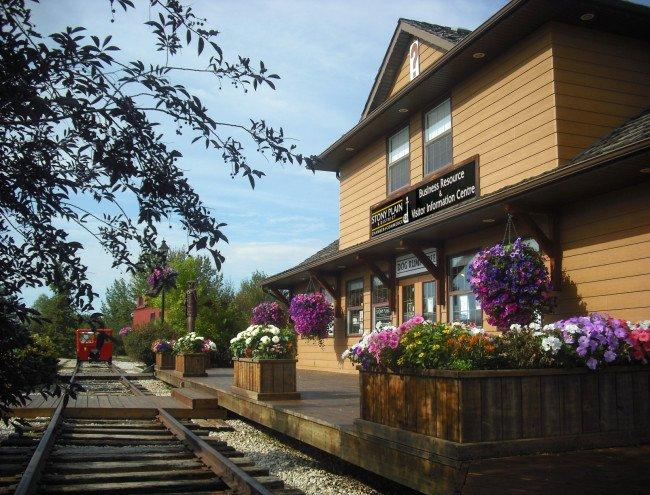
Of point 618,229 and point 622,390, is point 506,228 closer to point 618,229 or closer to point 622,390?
point 618,229

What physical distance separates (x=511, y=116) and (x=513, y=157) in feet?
2.30

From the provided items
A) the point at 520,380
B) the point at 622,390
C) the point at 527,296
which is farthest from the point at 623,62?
the point at 520,380

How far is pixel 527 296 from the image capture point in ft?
29.2

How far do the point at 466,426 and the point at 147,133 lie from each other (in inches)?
125

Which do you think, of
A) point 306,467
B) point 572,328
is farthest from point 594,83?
point 306,467

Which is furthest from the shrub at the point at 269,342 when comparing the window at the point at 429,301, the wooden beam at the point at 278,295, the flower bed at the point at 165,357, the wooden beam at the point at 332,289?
the flower bed at the point at 165,357

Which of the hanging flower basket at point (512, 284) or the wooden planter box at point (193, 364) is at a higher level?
the hanging flower basket at point (512, 284)

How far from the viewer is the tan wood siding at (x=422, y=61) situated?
13953 millimetres

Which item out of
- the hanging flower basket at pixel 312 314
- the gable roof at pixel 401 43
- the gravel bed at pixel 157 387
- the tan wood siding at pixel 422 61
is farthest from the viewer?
the gravel bed at pixel 157 387

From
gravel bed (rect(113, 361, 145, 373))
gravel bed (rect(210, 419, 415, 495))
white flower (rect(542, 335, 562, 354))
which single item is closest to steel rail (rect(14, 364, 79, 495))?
gravel bed (rect(210, 419, 415, 495))

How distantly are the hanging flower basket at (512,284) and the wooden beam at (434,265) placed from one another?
2980 millimetres

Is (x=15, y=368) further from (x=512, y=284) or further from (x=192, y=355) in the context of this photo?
(x=192, y=355)

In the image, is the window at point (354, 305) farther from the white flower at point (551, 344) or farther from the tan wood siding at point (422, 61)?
the white flower at point (551, 344)

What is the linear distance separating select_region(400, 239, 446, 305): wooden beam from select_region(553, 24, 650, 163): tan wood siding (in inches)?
125
